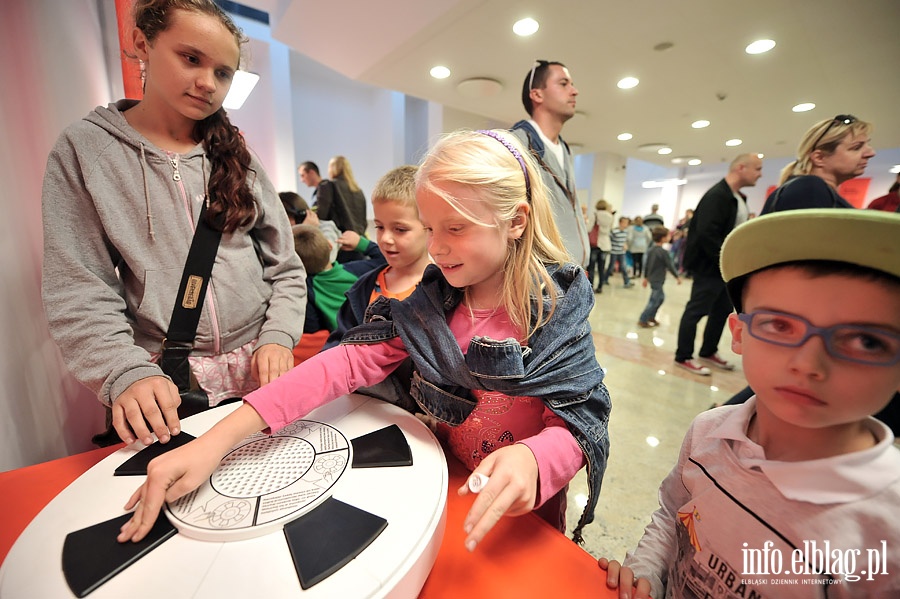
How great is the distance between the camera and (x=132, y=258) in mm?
722

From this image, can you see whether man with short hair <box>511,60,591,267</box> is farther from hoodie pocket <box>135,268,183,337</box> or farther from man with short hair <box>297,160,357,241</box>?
man with short hair <box>297,160,357,241</box>

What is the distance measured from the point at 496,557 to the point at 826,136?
2.11 m

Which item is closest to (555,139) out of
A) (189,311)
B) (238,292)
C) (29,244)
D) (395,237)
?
(395,237)

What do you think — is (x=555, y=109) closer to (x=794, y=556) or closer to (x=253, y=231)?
(x=253, y=231)

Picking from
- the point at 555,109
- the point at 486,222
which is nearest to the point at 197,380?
the point at 486,222

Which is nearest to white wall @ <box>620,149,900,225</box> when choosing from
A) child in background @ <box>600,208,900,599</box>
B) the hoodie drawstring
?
child in background @ <box>600,208,900,599</box>

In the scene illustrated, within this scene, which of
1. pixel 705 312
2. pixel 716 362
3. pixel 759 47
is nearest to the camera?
pixel 705 312

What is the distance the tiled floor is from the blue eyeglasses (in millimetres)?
1091

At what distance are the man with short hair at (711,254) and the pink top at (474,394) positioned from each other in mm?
2217

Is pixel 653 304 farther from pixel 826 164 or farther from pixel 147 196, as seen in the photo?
pixel 147 196

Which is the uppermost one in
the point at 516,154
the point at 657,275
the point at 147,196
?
the point at 516,154

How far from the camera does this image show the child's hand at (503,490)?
43 centimetres

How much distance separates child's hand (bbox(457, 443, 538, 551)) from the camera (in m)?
0.43

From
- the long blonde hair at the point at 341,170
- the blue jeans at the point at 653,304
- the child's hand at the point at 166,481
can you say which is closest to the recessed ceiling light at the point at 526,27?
the long blonde hair at the point at 341,170
